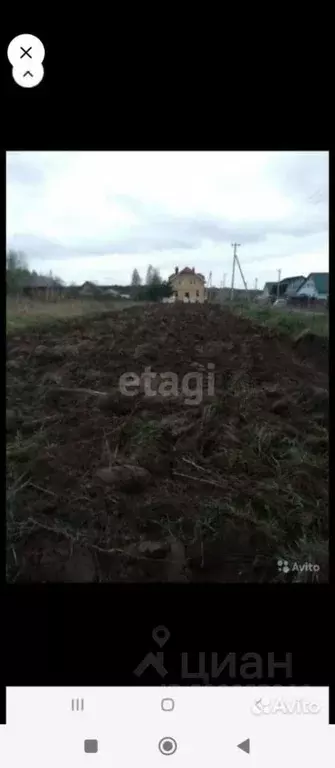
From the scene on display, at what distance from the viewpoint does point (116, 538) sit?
59.6 inches

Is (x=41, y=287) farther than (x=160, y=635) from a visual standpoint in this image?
Yes

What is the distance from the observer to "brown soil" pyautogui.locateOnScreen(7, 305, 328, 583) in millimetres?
1497

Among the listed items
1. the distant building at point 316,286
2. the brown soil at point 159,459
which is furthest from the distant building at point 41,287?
the distant building at point 316,286

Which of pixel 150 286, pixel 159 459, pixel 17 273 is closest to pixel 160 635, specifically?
pixel 159 459

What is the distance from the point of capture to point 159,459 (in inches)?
62.9

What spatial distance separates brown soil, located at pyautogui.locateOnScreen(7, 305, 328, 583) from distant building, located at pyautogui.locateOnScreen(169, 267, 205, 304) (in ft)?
0.33

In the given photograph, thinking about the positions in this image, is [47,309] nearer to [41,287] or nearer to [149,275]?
[41,287]

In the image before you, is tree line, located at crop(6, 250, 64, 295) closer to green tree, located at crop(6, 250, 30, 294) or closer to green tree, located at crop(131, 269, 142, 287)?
green tree, located at crop(6, 250, 30, 294)

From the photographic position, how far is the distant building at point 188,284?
1.54 metres

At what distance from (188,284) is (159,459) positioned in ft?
2.06

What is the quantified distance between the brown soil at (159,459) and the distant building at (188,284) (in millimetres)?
101
